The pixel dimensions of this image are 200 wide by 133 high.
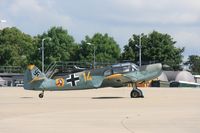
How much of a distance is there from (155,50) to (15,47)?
3259cm

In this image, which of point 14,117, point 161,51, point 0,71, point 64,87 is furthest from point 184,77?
point 14,117

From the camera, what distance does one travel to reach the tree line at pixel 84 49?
115688 millimetres

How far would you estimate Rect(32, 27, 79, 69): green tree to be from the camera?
119 meters

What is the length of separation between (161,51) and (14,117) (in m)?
97.4

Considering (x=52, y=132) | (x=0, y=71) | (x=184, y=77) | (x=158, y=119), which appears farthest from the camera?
(x=0, y=71)

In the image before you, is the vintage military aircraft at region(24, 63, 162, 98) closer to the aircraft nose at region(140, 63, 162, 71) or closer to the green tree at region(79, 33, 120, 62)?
the aircraft nose at region(140, 63, 162, 71)

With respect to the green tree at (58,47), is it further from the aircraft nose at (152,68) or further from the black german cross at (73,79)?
the aircraft nose at (152,68)

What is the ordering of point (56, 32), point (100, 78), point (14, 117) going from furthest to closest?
point (56, 32) < point (100, 78) < point (14, 117)

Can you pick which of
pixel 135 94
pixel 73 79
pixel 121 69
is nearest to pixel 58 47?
pixel 73 79

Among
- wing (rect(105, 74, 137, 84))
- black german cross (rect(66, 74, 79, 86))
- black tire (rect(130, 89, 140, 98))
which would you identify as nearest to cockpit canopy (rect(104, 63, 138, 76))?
wing (rect(105, 74, 137, 84))

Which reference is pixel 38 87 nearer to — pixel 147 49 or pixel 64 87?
pixel 64 87

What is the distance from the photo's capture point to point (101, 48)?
419ft

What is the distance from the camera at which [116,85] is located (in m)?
35.3

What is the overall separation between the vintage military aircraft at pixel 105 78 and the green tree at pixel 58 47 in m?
79.0
